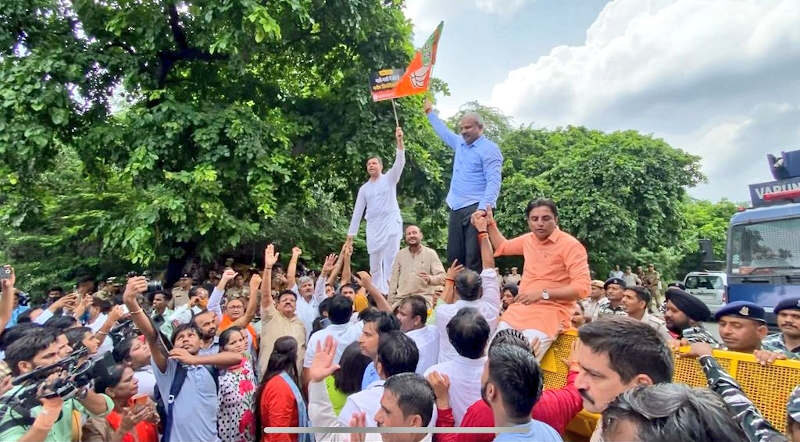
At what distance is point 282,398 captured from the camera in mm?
3137

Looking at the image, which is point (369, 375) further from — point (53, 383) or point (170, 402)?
point (53, 383)

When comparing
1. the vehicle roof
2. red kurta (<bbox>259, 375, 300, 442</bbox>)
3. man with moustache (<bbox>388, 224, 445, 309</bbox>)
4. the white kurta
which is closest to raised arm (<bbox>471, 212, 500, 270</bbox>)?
man with moustache (<bbox>388, 224, 445, 309</bbox>)

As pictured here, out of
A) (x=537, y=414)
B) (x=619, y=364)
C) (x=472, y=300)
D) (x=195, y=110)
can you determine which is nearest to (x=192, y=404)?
(x=472, y=300)

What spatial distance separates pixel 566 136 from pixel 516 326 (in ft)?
72.8

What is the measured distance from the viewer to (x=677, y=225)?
1939 centimetres

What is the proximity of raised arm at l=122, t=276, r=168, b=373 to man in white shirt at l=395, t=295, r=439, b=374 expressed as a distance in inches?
64.6

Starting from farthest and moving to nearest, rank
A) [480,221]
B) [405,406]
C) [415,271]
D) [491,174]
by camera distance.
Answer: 1. [415,271]
2. [491,174]
3. [480,221]
4. [405,406]

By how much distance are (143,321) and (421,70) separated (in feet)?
14.9

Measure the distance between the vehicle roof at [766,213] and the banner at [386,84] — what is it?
223 inches

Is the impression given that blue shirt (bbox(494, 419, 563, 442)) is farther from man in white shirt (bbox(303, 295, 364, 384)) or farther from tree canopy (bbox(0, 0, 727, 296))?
tree canopy (bbox(0, 0, 727, 296))

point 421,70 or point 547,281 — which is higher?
point 421,70

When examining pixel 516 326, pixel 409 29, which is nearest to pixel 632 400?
pixel 516 326

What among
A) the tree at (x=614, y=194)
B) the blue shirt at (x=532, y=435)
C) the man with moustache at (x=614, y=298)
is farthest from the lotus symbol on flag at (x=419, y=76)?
the tree at (x=614, y=194)

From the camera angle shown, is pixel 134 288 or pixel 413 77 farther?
pixel 413 77
